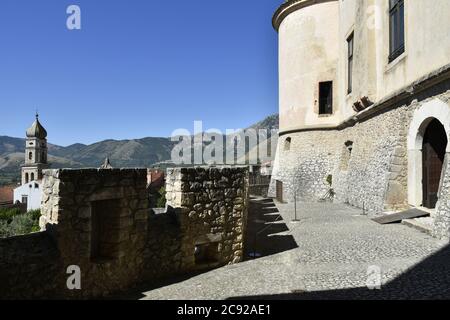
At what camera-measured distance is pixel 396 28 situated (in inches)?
437

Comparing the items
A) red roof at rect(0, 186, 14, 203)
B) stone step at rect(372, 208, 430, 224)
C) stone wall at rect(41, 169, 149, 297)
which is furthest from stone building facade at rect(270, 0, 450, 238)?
red roof at rect(0, 186, 14, 203)

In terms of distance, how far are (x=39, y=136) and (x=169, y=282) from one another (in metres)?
47.5

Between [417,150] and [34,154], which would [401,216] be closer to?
[417,150]

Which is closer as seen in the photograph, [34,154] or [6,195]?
[6,195]

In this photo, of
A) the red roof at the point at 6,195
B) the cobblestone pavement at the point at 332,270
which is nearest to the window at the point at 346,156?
the cobblestone pavement at the point at 332,270

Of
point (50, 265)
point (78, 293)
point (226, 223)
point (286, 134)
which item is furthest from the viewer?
point (286, 134)

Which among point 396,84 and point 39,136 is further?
point 39,136

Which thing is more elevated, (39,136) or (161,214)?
(39,136)

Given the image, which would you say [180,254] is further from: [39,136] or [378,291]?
[39,136]

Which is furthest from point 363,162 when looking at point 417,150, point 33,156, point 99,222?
point 33,156

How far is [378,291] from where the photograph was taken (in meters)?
4.66

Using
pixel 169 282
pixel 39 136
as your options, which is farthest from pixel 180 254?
pixel 39 136

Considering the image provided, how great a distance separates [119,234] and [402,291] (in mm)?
3974

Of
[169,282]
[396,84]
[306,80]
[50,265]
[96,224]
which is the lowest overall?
[169,282]
